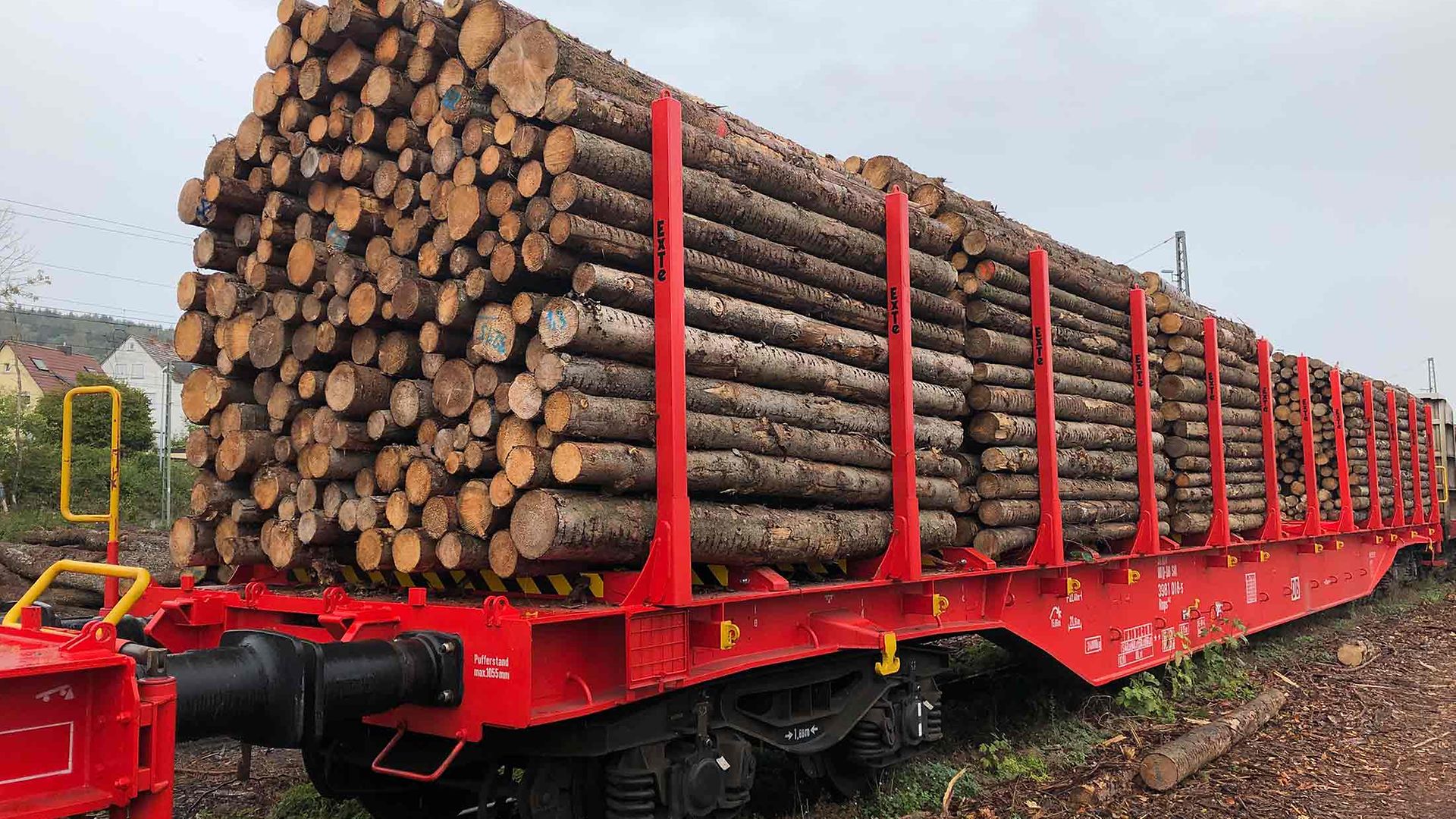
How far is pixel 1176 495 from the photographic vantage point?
9.54m

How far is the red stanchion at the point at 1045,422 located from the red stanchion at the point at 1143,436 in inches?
56.9

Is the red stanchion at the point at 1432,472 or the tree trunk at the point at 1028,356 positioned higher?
→ the tree trunk at the point at 1028,356

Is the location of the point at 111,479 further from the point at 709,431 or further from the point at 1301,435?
the point at 1301,435

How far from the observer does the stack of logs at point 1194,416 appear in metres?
9.62

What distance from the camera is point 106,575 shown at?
333 centimetres

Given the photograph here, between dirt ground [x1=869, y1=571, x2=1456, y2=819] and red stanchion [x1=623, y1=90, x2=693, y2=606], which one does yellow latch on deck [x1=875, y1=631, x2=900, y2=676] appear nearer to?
dirt ground [x1=869, y1=571, x2=1456, y2=819]

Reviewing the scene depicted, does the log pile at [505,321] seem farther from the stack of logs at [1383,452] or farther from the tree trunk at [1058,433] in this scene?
the stack of logs at [1383,452]

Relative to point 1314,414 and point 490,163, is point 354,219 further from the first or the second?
point 1314,414

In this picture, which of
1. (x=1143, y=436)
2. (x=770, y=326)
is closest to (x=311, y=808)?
(x=770, y=326)

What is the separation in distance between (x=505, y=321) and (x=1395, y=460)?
15.6 metres

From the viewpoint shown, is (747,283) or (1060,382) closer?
(747,283)

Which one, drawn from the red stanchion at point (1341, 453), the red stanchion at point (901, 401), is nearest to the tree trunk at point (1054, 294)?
the red stanchion at point (901, 401)

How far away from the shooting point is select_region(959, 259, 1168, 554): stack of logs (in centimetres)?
701

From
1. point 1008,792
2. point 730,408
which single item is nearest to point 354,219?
point 730,408
